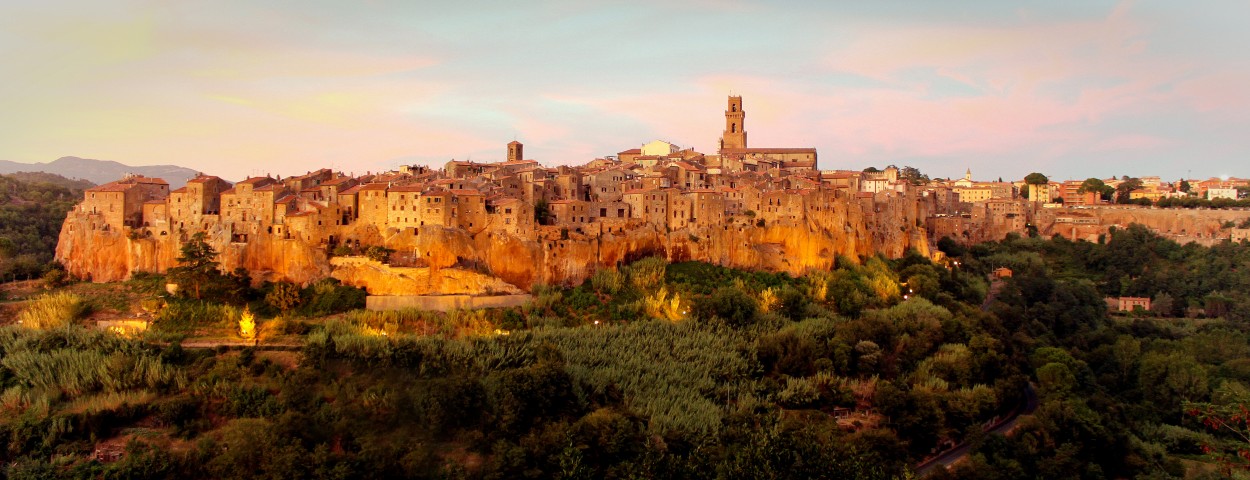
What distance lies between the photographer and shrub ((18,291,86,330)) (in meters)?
28.5

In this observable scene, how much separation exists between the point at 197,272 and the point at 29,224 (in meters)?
19.4

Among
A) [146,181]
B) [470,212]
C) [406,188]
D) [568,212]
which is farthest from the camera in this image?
[568,212]

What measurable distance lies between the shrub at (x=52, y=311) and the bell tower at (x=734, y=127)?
1657 inches

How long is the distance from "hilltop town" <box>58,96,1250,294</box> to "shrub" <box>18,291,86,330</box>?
299 centimetres

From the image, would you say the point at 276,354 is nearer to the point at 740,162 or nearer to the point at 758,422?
the point at 758,422

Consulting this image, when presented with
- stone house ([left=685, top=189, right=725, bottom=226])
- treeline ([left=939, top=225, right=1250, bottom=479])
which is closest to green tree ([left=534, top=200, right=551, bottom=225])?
stone house ([left=685, top=189, right=725, bottom=226])

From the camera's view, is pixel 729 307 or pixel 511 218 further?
pixel 729 307

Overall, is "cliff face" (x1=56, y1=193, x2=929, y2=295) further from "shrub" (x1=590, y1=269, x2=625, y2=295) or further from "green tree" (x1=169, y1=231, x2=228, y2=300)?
"green tree" (x1=169, y1=231, x2=228, y2=300)

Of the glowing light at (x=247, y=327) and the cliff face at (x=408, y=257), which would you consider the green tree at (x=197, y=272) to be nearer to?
the cliff face at (x=408, y=257)

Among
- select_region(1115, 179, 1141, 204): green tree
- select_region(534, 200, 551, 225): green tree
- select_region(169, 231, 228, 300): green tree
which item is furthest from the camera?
select_region(1115, 179, 1141, 204): green tree

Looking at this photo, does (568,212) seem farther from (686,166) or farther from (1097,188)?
(1097,188)

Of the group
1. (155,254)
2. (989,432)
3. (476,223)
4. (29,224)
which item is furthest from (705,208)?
(29,224)

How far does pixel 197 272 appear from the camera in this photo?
30.3m

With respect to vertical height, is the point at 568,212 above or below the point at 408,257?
above
